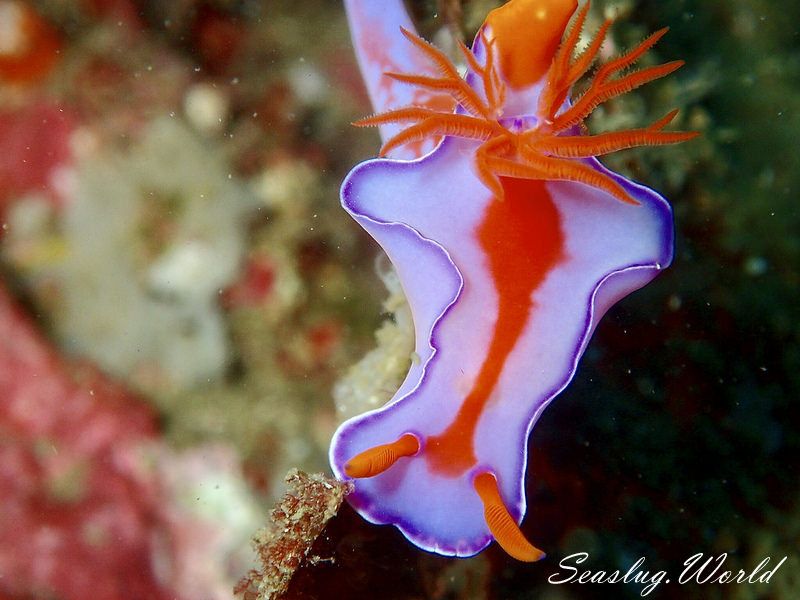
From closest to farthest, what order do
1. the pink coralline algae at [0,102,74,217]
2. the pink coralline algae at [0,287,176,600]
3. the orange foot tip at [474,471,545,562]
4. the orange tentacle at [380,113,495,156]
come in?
→ the orange foot tip at [474,471,545,562], the orange tentacle at [380,113,495,156], the pink coralline algae at [0,102,74,217], the pink coralline algae at [0,287,176,600]

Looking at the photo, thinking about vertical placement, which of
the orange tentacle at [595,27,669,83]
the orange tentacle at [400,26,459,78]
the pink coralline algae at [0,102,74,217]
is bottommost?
the orange tentacle at [595,27,669,83]

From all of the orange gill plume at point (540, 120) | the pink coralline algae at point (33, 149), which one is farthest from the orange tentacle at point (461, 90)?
the pink coralline algae at point (33, 149)

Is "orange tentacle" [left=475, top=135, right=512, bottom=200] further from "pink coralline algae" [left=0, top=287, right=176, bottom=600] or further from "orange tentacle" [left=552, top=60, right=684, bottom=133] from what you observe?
"pink coralline algae" [left=0, top=287, right=176, bottom=600]

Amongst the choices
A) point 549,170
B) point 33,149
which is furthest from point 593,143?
point 33,149

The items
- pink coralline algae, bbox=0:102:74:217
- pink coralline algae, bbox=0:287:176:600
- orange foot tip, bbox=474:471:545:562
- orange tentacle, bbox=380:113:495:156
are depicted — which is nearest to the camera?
orange foot tip, bbox=474:471:545:562

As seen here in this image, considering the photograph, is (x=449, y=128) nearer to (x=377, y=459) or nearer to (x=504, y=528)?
(x=377, y=459)

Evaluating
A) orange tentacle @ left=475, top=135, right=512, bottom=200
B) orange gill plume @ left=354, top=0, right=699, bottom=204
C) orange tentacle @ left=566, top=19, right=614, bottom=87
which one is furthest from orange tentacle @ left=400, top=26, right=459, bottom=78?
orange tentacle @ left=566, top=19, right=614, bottom=87

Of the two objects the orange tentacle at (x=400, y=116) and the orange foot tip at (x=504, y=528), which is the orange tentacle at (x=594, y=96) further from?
the orange foot tip at (x=504, y=528)
